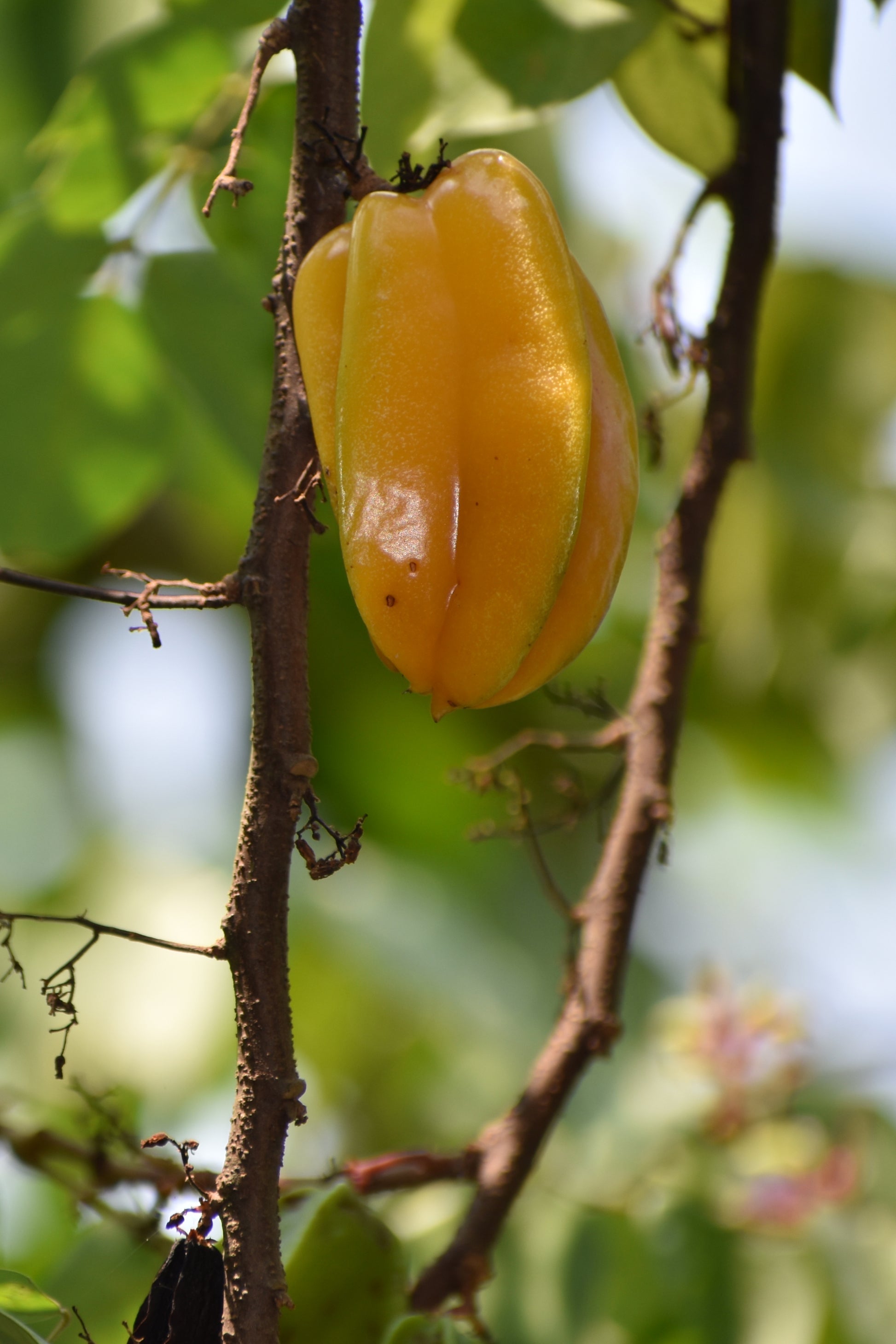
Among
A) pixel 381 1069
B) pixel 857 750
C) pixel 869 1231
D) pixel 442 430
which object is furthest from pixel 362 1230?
pixel 857 750

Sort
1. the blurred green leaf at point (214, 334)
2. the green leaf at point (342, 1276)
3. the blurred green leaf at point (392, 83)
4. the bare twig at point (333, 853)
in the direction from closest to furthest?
the bare twig at point (333, 853)
the green leaf at point (342, 1276)
the blurred green leaf at point (392, 83)
the blurred green leaf at point (214, 334)

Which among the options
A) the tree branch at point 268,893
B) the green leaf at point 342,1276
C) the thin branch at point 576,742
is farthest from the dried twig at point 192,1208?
the thin branch at point 576,742

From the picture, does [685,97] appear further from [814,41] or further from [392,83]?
[392,83]

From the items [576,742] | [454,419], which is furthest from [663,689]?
[454,419]

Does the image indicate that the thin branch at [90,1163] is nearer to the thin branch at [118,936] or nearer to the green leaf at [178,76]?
the thin branch at [118,936]

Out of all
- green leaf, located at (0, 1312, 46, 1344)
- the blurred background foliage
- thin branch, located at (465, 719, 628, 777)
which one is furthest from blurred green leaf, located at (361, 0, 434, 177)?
green leaf, located at (0, 1312, 46, 1344)
